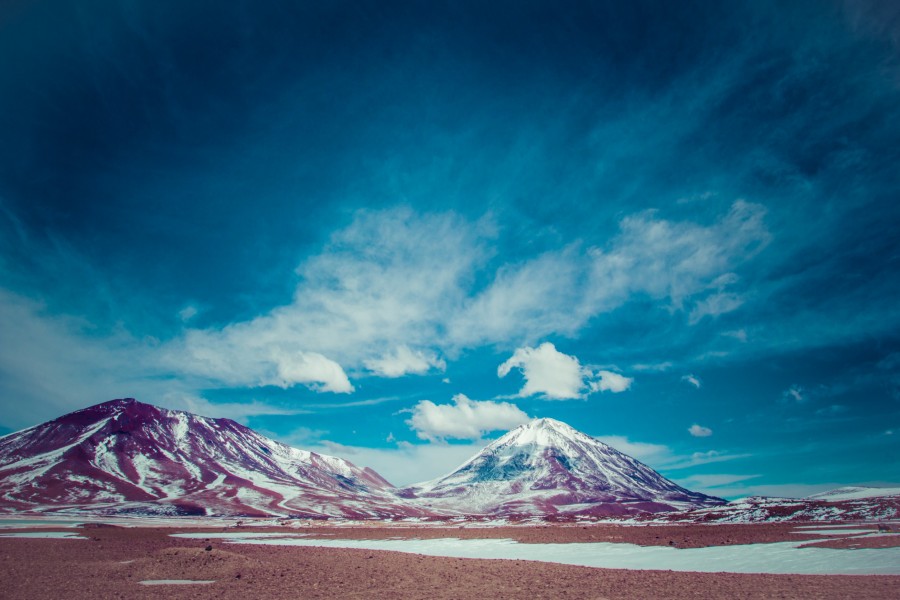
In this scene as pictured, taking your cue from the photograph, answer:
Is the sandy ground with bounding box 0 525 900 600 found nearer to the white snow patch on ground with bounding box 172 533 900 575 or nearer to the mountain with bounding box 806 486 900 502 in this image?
the white snow patch on ground with bounding box 172 533 900 575

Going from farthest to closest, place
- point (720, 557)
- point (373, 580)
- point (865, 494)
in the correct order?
point (865, 494), point (720, 557), point (373, 580)

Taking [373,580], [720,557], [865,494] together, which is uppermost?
[865,494]

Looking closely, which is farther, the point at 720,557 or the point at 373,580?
the point at 720,557

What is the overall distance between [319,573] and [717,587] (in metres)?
18.5

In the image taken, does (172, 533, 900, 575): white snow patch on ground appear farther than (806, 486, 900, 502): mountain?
No

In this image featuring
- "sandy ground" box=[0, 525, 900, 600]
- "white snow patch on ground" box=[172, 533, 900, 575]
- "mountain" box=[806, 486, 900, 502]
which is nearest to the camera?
"sandy ground" box=[0, 525, 900, 600]

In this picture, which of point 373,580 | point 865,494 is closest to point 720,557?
point 373,580

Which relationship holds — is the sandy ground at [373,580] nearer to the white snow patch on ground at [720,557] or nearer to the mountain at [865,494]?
the white snow patch on ground at [720,557]

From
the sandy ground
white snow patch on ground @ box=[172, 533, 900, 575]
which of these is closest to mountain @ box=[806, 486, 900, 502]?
white snow patch on ground @ box=[172, 533, 900, 575]

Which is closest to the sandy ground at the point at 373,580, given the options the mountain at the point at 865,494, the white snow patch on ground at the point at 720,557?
the white snow patch on ground at the point at 720,557

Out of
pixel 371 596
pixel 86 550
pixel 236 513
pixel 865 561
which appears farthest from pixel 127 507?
pixel 865 561

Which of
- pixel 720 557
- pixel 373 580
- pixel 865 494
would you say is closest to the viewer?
pixel 373 580

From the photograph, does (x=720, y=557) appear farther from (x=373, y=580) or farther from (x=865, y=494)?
(x=865, y=494)

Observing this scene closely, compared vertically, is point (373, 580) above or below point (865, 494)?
below
